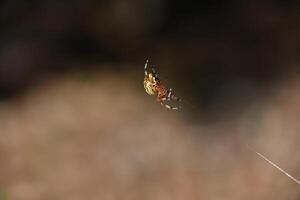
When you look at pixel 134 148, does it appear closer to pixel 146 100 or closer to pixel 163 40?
pixel 146 100

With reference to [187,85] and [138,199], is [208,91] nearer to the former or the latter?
[187,85]

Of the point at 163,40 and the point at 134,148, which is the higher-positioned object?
the point at 163,40

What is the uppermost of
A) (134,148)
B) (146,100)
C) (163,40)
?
(163,40)

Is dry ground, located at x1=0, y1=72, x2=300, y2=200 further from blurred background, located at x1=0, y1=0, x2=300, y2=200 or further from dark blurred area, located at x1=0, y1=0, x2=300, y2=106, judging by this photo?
dark blurred area, located at x1=0, y1=0, x2=300, y2=106

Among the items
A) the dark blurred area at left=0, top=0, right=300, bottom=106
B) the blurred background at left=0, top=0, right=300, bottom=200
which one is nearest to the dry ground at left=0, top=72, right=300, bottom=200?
the blurred background at left=0, top=0, right=300, bottom=200

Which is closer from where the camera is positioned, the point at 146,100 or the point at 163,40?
the point at 146,100

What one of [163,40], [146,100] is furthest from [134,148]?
[163,40]

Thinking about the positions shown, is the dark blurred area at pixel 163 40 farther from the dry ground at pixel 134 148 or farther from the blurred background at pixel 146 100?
the dry ground at pixel 134 148
